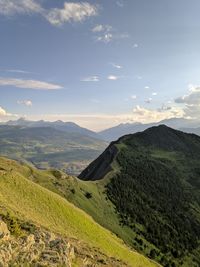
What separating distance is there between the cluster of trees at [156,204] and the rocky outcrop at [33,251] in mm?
77987

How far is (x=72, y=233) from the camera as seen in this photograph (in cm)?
6975

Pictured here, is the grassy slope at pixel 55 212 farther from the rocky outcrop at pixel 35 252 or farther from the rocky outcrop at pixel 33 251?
the rocky outcrop at pixel 33 251

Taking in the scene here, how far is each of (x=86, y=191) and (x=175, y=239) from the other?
137 feet

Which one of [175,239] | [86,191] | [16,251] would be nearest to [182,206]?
[175,239]

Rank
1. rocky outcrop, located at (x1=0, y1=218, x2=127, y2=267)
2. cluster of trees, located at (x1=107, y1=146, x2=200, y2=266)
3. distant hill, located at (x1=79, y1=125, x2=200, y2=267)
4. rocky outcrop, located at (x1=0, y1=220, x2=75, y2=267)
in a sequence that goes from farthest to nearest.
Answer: cluster of trees, located at (x1=107, y1=146, x2=200, y2=266), distant hill, located at (x1=79, y1=125, x2=200, y2=267), rocky outcrop, located at (x1=0, y1=218, x2=127, y2=267), rocky outcrop, located at (x1=0, y1=220, x2=75, y2=267)

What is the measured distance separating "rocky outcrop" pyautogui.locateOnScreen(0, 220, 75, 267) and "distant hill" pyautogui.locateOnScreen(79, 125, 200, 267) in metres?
69.8

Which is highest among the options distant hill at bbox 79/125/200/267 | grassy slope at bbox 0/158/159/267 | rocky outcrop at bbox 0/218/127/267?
rocky outcrop at bbox 0/218/127/267

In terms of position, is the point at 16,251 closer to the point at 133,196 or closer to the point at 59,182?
the point at 59,182

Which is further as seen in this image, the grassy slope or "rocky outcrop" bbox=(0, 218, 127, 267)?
the grassy slope

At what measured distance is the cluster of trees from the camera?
409 ft

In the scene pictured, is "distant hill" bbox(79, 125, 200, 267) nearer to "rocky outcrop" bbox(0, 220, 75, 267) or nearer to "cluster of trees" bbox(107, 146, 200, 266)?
"cluster of trees" bbox(107, 146, 200, 266)

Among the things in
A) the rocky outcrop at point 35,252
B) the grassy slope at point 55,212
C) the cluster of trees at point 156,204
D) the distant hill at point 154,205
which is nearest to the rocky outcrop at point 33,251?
the rocky outcrop at point 35,252

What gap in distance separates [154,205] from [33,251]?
120m

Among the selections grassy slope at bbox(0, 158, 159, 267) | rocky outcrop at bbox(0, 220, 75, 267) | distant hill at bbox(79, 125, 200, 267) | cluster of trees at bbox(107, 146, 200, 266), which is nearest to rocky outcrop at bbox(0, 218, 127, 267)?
rocky outcrop at bbox(0, 220, 75, 267)
